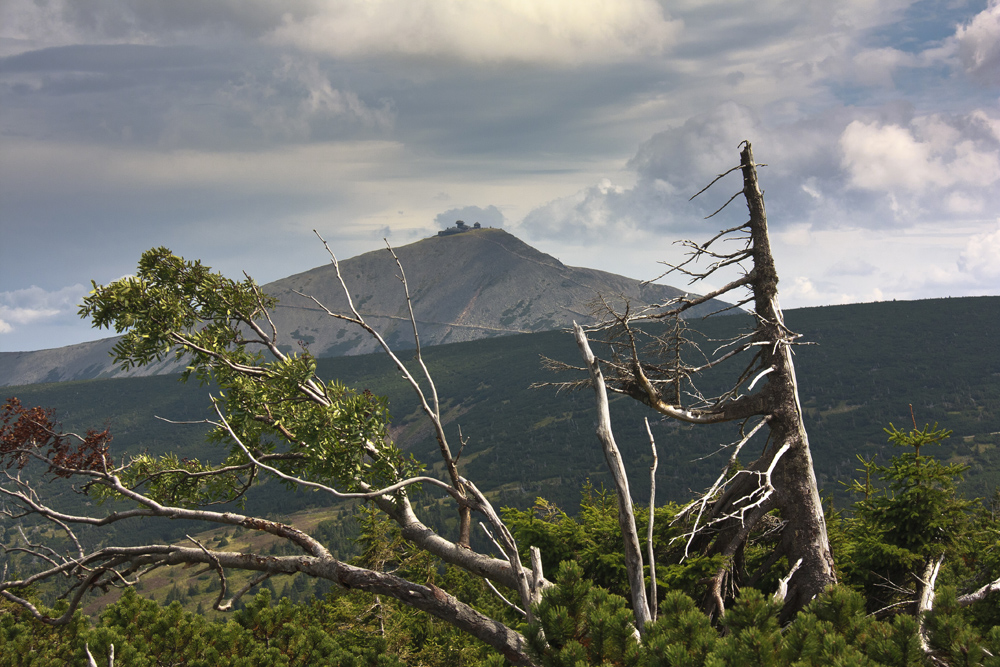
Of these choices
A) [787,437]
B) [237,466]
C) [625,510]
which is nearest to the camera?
[625,510]

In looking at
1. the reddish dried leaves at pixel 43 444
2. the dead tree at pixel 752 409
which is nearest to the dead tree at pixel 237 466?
the reddish dried leaves at pixel 43 444

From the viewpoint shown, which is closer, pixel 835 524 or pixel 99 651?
pixel 99 651

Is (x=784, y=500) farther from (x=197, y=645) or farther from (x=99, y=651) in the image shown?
(x=99, y=651)

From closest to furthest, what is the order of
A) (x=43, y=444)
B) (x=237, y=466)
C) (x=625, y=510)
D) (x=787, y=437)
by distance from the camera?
(x=625, y=510) → (x=43, y=444) → (x=237, y=466) → (x=787, y=437)

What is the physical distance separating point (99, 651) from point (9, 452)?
4840 mm

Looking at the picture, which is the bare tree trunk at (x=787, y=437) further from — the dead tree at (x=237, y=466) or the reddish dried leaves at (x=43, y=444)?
the reddish dried leaves at (x=43, y=444)

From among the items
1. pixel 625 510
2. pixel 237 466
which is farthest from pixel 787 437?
pixel 237 466

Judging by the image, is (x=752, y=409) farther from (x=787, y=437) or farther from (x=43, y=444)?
(x=43, y=444)

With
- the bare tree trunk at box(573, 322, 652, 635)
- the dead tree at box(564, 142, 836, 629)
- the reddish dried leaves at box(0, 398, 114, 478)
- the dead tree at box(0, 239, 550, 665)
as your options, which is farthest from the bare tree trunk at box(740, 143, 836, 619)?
the reddish dried leaves at box(0, 398, 114, 478)

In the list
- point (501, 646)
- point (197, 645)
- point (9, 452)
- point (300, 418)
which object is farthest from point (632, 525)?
point (197, 645)

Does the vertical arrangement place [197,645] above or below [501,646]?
below

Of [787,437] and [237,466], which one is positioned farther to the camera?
[787,437]

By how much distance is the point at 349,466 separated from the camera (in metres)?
9.82

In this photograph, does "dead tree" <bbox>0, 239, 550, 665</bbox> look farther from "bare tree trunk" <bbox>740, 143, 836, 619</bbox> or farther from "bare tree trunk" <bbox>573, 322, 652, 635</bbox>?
"bare tree trunk" <bbox>740, 143, 836, 619</bbox>
